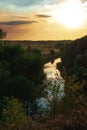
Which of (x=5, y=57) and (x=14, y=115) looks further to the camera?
(x=5, y=57)

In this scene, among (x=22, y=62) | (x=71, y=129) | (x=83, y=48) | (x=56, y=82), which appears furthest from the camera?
(x=83, y=48)

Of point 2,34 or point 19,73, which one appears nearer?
point 19,73

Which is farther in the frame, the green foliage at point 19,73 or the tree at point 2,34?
the tree at point 2,34

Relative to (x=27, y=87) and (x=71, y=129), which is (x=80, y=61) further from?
(x=71, y=129)

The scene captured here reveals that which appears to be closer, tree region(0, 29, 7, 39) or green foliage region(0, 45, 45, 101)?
green foliage region(0, 45, 45, 101)

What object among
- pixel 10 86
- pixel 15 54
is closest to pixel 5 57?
pixel 15 54

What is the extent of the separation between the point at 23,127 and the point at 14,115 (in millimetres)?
12136

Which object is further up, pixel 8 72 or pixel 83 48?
pixel 83 48

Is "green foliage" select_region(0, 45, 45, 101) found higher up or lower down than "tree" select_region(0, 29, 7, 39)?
lower down

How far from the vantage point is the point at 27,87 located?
57.8m

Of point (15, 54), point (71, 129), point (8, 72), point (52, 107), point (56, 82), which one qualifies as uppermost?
point (15, 54)

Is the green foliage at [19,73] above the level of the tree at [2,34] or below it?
below

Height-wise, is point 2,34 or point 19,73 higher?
point 2,34

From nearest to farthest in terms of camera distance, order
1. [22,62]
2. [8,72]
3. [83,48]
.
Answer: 1. [8,72]
2. [22,62]
3. [83,48]
